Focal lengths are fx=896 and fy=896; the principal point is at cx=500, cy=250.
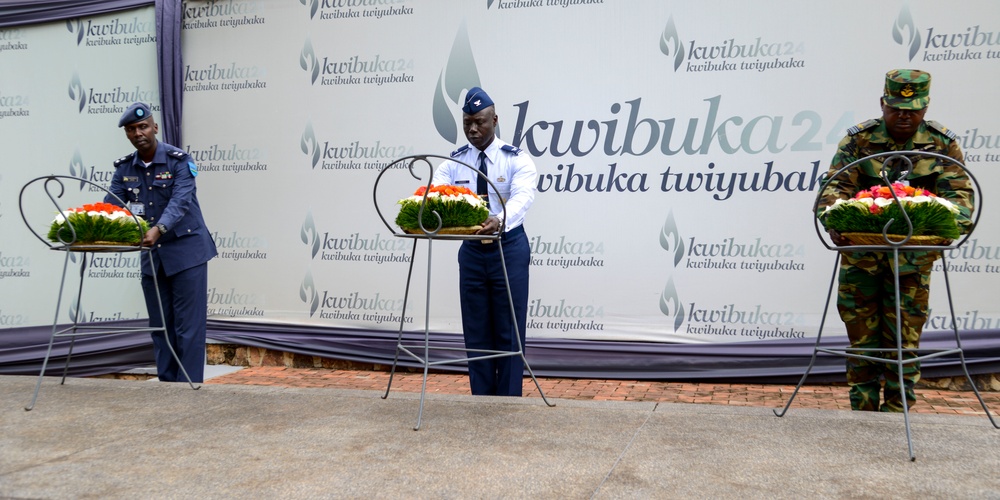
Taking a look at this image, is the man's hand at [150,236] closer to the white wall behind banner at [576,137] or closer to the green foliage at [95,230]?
the green foliage at [95,230]

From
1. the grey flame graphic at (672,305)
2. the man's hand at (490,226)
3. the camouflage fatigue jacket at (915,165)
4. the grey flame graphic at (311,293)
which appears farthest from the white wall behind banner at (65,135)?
the camouflage fatigue jacket at (915,165)

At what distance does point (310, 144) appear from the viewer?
314 inches

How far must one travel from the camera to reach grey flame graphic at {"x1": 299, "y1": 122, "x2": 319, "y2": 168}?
7.95 meters

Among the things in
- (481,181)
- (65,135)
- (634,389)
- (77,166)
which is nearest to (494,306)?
(481,181)

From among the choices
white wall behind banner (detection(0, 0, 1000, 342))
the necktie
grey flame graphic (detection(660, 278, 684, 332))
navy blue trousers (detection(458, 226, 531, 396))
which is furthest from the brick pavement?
the necktie

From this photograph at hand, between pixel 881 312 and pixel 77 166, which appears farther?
pixel 77 166

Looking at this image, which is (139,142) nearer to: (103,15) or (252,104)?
(252,104)

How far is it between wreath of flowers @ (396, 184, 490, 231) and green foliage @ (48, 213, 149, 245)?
1.55 metres

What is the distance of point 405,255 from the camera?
7.72m

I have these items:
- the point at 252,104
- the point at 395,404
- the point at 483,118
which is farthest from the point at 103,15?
the point at 395,404

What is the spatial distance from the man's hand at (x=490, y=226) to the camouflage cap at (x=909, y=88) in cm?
199

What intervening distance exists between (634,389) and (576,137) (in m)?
2.08

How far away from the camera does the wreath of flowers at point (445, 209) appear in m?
4.12

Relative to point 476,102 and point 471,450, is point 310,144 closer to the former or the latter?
point 476,102
